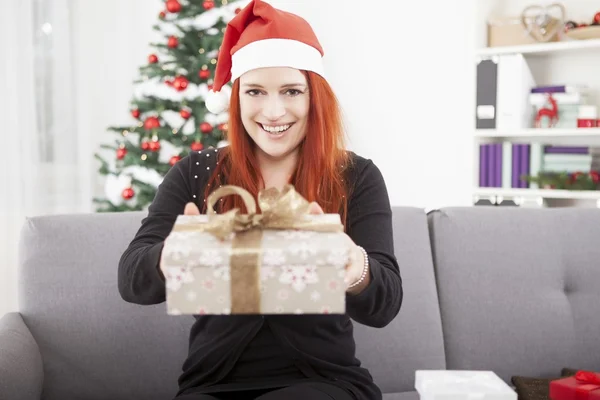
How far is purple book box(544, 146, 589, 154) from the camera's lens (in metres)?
3.52

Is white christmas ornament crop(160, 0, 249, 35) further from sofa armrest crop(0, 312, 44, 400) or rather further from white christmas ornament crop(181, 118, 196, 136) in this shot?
sofa armrest crop(0, 312, 44, 400)

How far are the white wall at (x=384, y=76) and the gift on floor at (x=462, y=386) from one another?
8.50 feet

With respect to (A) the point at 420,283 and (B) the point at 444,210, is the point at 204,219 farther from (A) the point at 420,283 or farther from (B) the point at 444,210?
(B) the point at 444,210

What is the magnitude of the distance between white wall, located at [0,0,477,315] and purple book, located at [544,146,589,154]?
41 cm

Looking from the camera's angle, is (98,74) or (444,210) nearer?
(444,210)

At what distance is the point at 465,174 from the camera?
3896 millimetres

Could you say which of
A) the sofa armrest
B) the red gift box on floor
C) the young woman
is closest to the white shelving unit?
the red gift box on floor

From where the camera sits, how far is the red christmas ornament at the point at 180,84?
10.6 ft

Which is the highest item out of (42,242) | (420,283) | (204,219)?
(204,219)

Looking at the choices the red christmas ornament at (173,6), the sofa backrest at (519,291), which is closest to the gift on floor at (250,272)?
the sofa backrest at (519,291)

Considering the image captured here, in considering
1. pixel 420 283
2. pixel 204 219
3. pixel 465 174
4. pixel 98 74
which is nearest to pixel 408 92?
pixel 465 174

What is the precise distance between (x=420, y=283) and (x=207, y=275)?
37.0 inches

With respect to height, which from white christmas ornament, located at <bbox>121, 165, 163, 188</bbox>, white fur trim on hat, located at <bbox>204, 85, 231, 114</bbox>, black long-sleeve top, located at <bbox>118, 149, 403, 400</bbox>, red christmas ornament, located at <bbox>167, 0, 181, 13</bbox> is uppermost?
red christmas ornament, located at <bbox>167, 0, 181, 13</bbox>

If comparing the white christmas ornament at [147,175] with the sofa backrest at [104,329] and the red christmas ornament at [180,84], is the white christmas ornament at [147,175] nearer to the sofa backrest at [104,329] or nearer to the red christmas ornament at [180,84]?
the red christmas ornament at [180,84]
